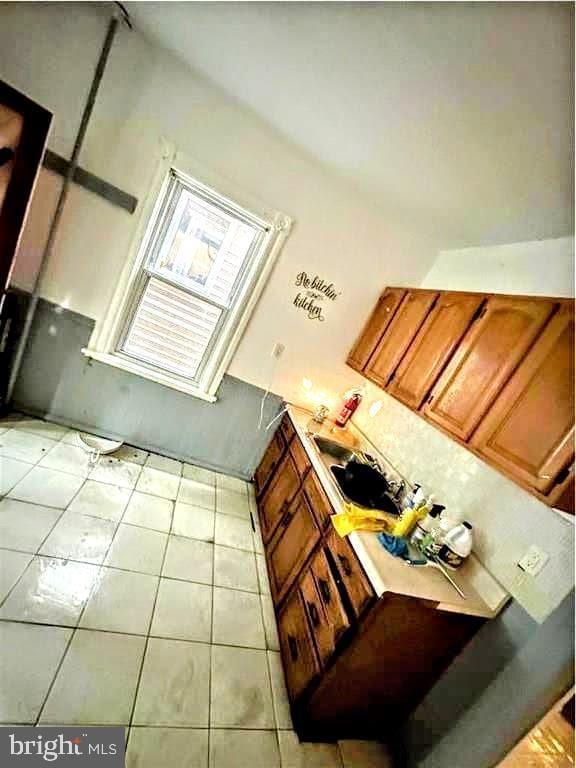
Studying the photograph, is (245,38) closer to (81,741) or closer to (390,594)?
(390,594)

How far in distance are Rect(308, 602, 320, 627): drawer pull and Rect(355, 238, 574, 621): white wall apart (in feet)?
2.62

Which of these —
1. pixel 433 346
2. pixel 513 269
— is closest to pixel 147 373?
pixel 433 346

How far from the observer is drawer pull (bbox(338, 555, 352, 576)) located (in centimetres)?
125

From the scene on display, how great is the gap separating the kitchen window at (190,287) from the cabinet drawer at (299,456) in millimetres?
868

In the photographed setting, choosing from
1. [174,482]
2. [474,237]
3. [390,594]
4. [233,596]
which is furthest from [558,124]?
[174,482]

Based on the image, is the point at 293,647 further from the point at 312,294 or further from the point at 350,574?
the point at 312,294

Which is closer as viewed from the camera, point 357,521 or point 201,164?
point 357,521

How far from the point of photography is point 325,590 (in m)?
1.35

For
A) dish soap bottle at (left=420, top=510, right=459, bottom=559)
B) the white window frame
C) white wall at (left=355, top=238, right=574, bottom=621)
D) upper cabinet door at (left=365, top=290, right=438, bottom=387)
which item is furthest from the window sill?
dish soap bottle at (left=420, top=510, right=459, bottom=559)

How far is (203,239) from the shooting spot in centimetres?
227

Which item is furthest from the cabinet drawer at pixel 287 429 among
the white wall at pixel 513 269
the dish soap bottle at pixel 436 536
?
the white wall at pixel 513 269

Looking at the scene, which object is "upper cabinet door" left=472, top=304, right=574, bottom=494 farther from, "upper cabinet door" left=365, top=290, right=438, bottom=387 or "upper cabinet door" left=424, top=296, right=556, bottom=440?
"upper cabinet door" left=365, top=290, right=438, bottom=387

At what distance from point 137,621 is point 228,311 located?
205 centimetres

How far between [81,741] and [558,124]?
9.14ft
